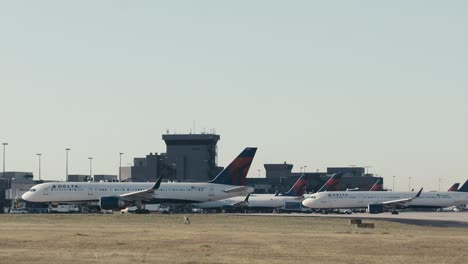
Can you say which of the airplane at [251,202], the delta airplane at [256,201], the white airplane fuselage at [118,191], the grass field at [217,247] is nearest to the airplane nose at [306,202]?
the delta airplane at [256,201]

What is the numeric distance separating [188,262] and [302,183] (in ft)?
459

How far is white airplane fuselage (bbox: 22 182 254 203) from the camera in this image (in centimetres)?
12006

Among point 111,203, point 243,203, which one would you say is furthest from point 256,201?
point 111,203

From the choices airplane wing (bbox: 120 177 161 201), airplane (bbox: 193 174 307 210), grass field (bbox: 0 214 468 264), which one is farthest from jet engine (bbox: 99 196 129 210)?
grass field (bbox: 0 214 468 264)

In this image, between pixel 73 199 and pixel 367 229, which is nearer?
pixel 367 229

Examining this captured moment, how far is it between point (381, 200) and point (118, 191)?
5322cm

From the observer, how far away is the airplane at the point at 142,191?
120m

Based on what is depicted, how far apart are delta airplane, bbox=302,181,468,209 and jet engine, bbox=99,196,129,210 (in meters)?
44.7

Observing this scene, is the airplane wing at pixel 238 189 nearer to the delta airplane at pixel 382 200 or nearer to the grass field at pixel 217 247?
the delta airplane at pixel 382 200

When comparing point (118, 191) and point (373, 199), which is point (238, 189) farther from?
point (373, 199)

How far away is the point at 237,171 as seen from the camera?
4924 inches

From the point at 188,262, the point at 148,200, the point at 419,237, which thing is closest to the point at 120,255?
the point at 188,262

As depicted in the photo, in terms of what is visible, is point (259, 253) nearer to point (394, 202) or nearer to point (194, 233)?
point (194, 233)

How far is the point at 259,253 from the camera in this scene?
50.1 meters
